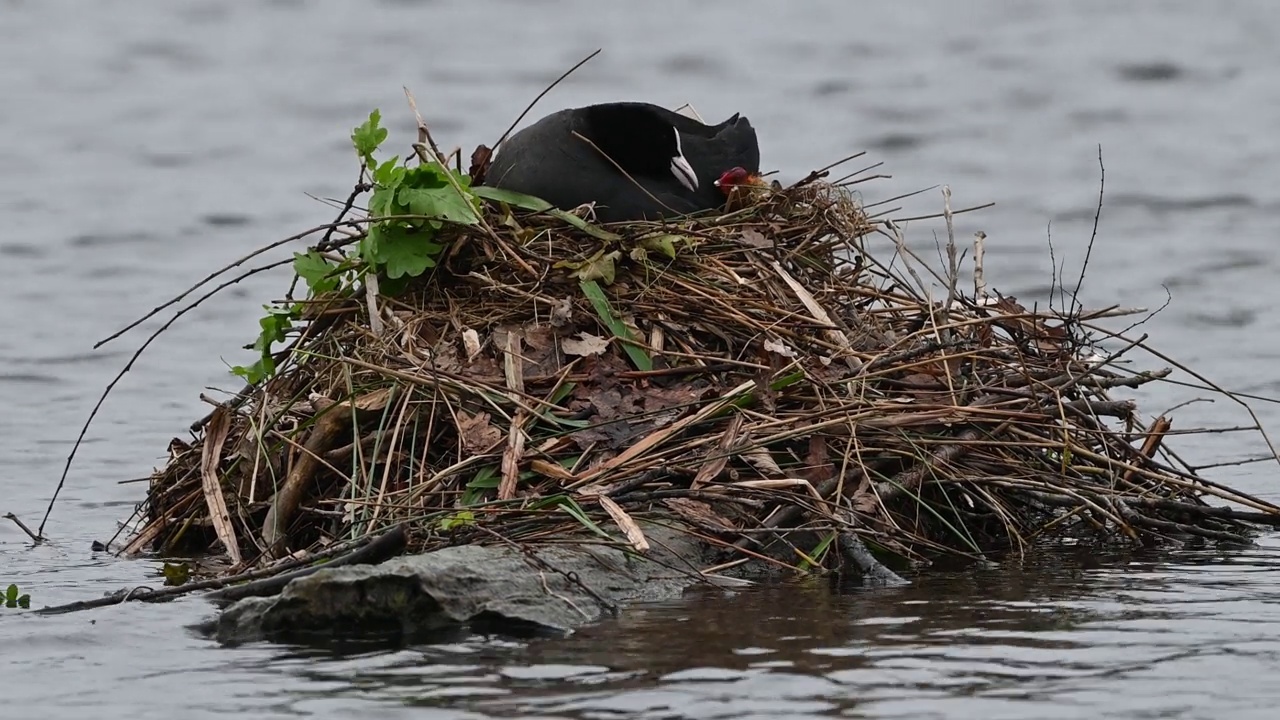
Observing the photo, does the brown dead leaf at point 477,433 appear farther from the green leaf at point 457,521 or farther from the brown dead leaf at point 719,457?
the brown dead leaf at point 719,457

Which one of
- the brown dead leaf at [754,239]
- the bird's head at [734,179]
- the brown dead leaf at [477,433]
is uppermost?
the bird's head at [734,179]

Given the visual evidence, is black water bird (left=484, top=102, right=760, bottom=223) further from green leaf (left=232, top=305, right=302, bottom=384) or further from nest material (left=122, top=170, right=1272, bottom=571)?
green leaf (left=232, top=305, right=302, bottom=384)

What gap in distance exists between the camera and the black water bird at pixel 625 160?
729 cm

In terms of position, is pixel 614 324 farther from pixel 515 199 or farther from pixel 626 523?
pixel 626 523

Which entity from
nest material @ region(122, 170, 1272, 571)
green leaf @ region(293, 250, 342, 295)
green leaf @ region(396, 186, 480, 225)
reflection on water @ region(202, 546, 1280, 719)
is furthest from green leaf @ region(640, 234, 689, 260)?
reflection on water @ region(202, 546, 1280, 719)

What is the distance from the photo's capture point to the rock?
546cm

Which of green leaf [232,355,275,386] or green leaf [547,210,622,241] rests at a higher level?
green leaf [547,210,622,241]

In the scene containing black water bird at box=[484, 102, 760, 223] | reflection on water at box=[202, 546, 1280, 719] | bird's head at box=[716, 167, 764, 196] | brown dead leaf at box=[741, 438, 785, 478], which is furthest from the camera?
bird's head at box=[716, 167, 764, 196]

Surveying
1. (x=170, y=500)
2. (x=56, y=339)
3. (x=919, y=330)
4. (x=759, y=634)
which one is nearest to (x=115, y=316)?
(x=56, y=339)

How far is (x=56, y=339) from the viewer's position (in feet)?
42.9

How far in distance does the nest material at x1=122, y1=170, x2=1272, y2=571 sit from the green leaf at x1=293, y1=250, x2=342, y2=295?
2.3 inches

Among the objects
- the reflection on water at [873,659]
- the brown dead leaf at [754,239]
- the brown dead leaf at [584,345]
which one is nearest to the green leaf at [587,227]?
the brown dead leaf at [584,345]

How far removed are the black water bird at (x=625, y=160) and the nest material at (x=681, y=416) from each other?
228 mm

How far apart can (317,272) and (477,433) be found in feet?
3.35
